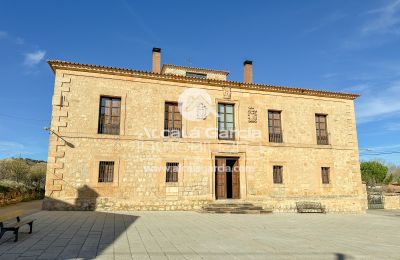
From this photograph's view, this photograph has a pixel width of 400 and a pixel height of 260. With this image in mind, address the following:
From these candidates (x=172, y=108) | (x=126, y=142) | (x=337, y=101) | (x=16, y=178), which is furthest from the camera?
(x=16, y=178)

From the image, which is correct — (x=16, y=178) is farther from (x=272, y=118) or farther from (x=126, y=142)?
(x=272, y=118)

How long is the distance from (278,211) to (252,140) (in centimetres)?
393

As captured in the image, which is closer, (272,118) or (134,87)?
(134,87)

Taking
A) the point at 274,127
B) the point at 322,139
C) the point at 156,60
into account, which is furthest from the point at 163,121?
the point at 322,139

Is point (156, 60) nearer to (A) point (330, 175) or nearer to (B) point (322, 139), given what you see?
(B) point (322, 139)

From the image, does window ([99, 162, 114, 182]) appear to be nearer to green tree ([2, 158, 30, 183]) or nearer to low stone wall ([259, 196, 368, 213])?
low stone wall ([259, 196, 368, 213])

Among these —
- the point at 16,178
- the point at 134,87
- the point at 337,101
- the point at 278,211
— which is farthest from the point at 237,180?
the point at 16,178

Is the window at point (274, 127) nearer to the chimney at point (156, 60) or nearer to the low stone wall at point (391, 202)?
the chimney at point (156, 60)

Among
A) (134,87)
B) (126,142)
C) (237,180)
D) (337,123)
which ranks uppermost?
(134,87)

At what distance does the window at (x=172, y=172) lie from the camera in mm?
13576

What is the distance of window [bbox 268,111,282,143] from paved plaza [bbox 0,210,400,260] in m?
7.16

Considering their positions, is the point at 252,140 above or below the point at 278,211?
above

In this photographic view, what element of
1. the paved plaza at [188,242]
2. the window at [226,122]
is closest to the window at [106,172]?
the paved plaza at [188,242]

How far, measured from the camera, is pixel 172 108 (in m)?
14.4
